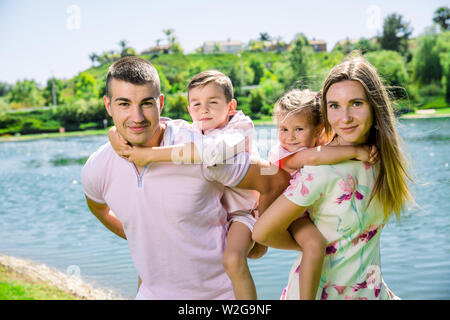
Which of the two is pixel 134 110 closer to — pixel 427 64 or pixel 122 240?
pixel 122 240

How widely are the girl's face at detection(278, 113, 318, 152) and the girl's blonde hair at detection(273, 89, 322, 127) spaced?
0.02 metres

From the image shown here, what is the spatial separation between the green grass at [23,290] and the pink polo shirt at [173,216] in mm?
3964

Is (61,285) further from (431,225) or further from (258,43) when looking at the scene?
(258,43)

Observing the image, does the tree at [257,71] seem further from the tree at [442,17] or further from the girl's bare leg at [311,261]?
the girl's bare leg at [311,261]

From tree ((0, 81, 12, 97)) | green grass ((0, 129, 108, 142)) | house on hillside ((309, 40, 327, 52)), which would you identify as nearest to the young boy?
green grass ((0, 129, 108, 142))

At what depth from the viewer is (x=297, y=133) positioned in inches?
89.7

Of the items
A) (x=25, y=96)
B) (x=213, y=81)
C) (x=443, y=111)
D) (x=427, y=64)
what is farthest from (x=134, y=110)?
(x=25, y=96)

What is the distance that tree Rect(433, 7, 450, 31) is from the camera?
5181 centimetres

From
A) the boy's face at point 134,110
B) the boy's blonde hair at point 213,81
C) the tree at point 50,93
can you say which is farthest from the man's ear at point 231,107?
the tree at point 50,93

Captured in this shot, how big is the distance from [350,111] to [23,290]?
5.38m

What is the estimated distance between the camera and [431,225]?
1175 centimetres

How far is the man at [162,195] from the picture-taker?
1.90m

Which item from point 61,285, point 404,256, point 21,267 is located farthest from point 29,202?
point 404,256

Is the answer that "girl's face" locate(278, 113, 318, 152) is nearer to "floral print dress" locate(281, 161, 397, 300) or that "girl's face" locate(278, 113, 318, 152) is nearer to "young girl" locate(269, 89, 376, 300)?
"young girl" locate(269, 89, 376, 300)
